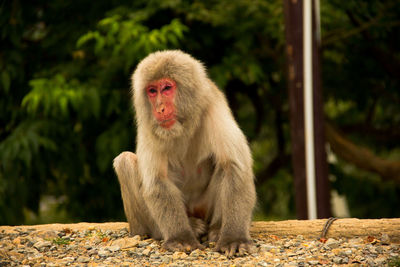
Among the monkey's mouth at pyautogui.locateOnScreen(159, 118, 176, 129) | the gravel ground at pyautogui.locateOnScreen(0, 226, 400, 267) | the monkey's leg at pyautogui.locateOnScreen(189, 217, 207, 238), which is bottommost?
the gravel ground at pyautogui.locateOnScreen(0, 226, 400, 267)

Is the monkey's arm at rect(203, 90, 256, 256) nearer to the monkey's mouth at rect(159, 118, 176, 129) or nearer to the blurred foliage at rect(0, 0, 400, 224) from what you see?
the monkey's mouth at rect(159, 118, 176, 129)

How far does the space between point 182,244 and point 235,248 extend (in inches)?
18.8

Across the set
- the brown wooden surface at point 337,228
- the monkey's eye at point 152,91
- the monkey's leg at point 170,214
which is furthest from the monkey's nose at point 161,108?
the brown wooden surface at point 337,228

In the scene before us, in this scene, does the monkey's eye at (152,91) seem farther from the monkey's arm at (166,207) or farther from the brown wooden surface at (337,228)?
the brown wooden surface at (337,228)

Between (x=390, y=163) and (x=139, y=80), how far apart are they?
5.16 metres

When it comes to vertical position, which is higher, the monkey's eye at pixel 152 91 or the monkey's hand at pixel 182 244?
the monkey's eye at pixel 152 91

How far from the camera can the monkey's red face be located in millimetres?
5215

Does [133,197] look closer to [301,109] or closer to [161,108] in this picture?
[161,108]

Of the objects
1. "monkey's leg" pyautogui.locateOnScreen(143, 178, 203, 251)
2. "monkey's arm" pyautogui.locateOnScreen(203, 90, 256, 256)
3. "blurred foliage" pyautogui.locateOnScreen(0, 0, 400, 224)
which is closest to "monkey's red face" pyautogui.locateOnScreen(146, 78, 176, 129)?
"monkey's arm" pyautogui.locateOnScreen(203, 90, 256, 256)

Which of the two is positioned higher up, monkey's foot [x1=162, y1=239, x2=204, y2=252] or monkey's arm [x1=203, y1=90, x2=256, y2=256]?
monkey's arm [x1=203, y1=90, x2=256, y2=256]

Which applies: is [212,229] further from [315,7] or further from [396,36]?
[396,36]

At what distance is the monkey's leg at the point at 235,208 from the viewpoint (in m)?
5.23

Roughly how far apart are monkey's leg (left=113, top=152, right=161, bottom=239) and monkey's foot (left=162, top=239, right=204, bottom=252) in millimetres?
333

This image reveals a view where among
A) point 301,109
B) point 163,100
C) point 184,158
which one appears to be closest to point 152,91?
point 163,100
